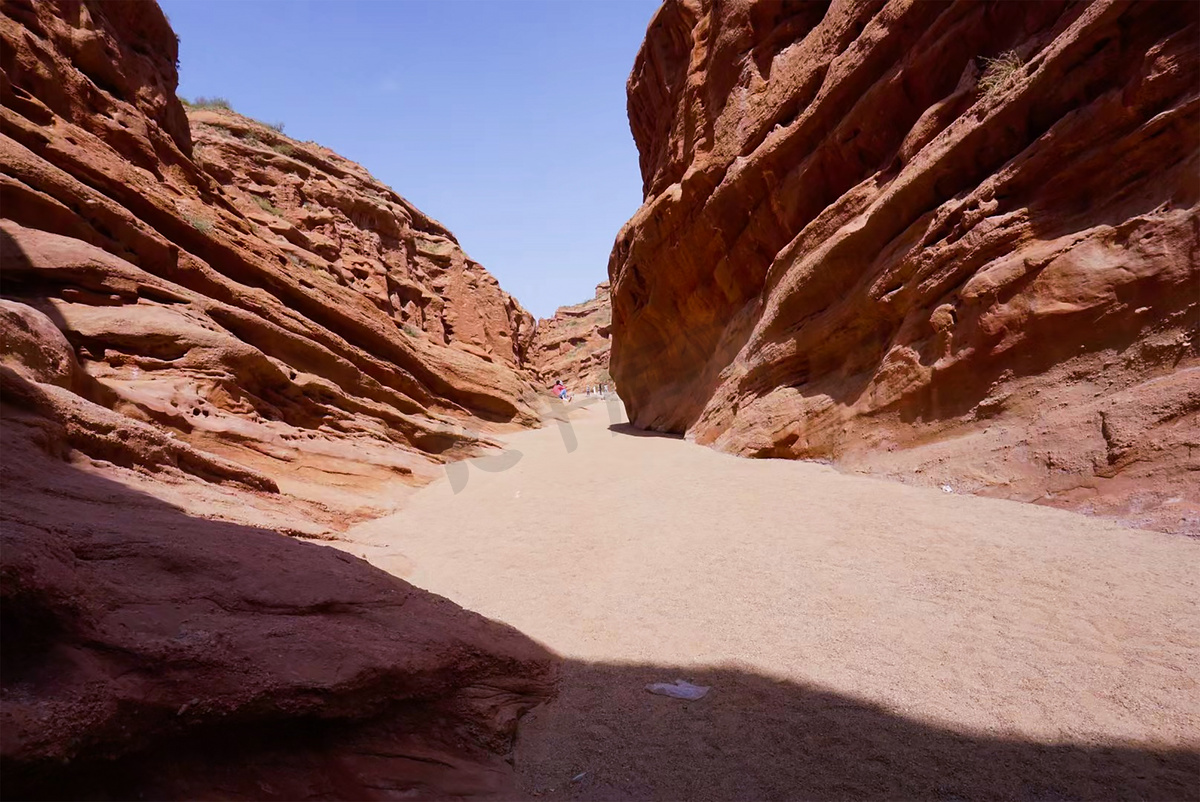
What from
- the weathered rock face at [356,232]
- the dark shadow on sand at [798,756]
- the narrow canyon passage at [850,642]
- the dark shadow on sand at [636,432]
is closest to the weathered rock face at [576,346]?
the weathered rock face at [356,232]

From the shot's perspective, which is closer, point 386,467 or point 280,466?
point 280,466

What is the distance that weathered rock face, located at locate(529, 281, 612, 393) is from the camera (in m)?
52.7

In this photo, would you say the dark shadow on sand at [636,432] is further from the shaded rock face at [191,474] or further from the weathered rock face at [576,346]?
the weathered rock face at [576,346]

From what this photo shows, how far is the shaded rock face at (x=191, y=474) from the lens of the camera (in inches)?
74.5

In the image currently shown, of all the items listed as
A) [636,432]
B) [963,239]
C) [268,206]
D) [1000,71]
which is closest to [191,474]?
[963,239]

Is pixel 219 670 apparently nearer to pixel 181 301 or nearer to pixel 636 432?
pixel 181 301

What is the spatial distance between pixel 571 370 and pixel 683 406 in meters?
38.6

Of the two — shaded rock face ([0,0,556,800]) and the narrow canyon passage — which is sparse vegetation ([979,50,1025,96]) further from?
shaded rock face ([0,0,556,800])

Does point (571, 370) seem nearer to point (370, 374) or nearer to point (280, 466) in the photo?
point (370, 374)

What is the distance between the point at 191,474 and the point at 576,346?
53176 mm

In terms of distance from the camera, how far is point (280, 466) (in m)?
8.07

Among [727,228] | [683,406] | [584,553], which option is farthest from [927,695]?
[683,406]

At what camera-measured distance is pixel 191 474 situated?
6.04m

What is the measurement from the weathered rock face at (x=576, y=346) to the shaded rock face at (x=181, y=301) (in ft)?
113
